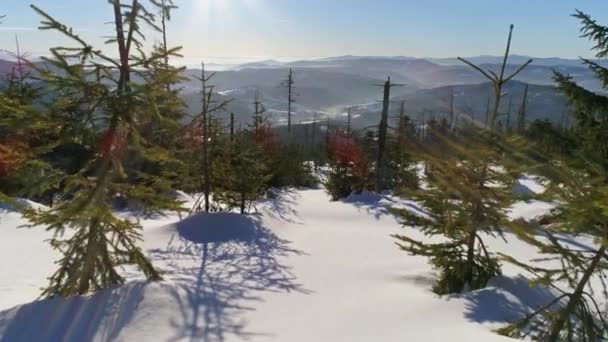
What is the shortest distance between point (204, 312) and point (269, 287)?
2113 millimetres

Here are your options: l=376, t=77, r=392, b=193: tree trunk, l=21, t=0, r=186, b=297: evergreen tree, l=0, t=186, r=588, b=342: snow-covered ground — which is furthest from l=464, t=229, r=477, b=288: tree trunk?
l=376, t=77, r=392, b=193: tree trunk

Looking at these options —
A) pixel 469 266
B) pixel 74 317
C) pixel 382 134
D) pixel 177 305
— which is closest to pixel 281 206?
pixel 382 134

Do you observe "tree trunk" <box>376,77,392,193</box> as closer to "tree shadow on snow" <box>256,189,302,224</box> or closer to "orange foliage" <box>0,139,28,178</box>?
"tree shadow on snow" <box>256,189,302,224</box>

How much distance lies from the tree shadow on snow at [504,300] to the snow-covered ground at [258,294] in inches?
1.0

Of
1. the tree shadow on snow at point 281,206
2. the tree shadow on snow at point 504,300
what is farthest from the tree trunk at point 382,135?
the tree shadow on snow at point 504,300

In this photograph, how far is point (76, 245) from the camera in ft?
21.9

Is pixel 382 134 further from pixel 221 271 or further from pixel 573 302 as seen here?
pixel 573 302

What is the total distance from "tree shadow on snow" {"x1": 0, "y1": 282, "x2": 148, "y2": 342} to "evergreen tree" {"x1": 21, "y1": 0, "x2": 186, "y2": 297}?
34 cm

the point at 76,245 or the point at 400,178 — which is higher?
the point at 76,245

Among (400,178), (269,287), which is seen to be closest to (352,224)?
(269,287)

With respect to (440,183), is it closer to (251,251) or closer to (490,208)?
(490,208)

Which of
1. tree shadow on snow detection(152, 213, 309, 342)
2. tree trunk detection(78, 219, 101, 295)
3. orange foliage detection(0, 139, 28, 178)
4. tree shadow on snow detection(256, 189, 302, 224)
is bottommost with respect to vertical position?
tree shadow on snow detection(256, 189, 302, 224)

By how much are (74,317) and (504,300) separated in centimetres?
674

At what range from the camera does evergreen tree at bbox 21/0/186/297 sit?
19.4 ft
